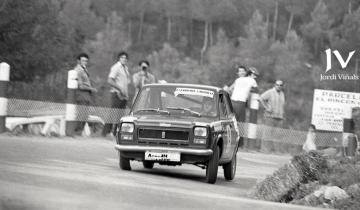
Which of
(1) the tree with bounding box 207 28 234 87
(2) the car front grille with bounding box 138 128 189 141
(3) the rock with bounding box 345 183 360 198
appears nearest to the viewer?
(3) the rock with bounding box 345 183 360 198

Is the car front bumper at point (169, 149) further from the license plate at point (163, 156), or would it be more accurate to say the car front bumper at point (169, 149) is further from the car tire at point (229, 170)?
the car tire at point (229, 170)

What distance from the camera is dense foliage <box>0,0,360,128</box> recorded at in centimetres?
6462

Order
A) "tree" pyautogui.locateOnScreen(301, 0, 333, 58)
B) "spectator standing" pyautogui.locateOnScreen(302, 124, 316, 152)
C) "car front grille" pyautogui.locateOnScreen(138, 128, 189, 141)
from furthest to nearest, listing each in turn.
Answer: "tree" pyautogui.locateOnScreen(301, 0, 333, 58), "spectator standing" pyautogui.locateOnScreen(302, 124, 316, 152), "car front grille" pyautogui.locateOnScreen(138, 128, 189, 141)

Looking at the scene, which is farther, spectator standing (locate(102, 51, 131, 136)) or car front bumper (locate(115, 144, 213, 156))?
spectator standing (locate(102, 51, 131, 136))

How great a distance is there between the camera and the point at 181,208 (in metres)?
9.11

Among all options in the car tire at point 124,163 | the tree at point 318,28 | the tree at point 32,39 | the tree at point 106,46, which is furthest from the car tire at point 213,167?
the tree at point 106,46

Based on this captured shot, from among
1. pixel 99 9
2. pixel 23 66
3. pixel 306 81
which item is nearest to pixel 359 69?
pixel 23 66

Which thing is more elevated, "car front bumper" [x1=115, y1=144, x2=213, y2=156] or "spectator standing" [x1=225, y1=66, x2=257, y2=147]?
"spectator standing" [x1=225, y1=66, x2=257, y2=147]

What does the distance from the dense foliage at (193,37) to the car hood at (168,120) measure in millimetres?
36923

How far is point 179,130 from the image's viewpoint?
43.1ft

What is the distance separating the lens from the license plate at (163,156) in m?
13.0

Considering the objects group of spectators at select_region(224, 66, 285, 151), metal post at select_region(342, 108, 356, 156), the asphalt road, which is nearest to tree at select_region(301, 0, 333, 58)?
group of spectators at select_region(224, 66, 285, 151)

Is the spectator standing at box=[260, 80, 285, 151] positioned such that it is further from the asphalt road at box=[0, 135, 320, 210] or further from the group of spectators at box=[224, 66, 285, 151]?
the asphalt road at box=[0, 135, 320, 210]

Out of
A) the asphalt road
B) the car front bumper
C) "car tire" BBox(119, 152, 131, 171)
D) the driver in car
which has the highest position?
the driver in car
